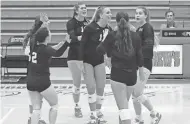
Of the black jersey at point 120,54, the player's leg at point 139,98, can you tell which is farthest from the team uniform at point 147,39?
the black jersey at point 120,54

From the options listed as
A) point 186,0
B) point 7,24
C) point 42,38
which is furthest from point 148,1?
point 42,38

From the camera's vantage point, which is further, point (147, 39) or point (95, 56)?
point (95, 56)

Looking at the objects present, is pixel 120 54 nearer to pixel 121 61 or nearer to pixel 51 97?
pixel 121 61

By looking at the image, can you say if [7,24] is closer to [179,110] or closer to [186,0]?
[186,0]

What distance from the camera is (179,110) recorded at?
7992mm

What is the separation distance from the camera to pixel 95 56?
21.9 feet

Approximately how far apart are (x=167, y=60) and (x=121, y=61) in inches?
262

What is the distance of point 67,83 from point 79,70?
415 centimetres

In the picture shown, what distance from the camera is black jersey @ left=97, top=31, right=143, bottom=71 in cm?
517

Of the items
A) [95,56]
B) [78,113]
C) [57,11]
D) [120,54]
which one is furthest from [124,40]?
[57,11]

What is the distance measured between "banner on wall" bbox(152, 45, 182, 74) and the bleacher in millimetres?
4041

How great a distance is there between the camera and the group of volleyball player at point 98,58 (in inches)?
204

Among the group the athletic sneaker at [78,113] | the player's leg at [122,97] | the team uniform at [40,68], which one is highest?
the team uniform at [40,68]

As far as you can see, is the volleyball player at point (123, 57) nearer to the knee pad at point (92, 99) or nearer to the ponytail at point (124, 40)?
the ponytail at point (124, 40)
